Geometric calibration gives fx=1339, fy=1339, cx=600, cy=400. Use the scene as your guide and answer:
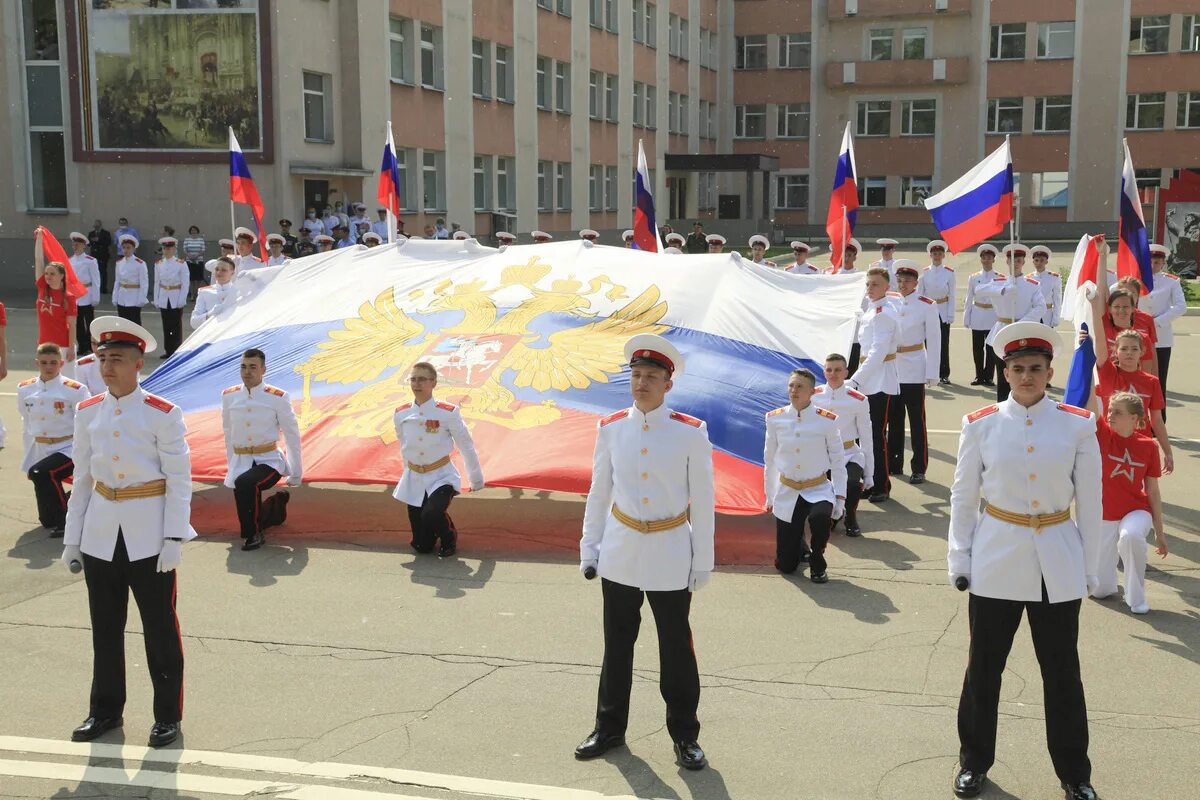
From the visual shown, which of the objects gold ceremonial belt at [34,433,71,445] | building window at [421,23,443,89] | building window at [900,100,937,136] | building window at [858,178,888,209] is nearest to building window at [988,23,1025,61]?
building window at [900,100,937,136]

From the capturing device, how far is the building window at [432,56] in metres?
37.8

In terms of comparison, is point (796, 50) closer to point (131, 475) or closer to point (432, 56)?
point (432, 56)

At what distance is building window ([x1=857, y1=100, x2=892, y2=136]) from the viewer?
6359cm

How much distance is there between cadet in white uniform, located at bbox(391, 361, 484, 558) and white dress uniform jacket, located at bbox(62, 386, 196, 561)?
11.6 feet

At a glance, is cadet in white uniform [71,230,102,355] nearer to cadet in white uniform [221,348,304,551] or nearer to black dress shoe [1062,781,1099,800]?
cadet in white uniform [221,348,304,551]

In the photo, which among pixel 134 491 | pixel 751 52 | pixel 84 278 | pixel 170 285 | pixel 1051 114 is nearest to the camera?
pixel 134 491

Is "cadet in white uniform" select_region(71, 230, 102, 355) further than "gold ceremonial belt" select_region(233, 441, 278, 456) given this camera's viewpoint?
Yes

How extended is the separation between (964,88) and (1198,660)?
2304 inches

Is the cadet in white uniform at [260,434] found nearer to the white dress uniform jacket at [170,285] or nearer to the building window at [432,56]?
the white dress uniform jacket at [170,285]

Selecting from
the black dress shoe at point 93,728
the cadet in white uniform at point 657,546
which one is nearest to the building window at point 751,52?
the cadet in white uniform at point 657,546

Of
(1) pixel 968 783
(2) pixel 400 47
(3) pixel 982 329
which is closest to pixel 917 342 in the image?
(3) pixel 982 329

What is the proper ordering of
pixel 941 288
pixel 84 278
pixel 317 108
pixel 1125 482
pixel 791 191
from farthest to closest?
pixel 791 191 < pixel 317 108 < pixel 84 278 < pixel 941 288 < pixel 1125 482

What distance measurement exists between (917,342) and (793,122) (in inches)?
2167

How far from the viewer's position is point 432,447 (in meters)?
10.1
